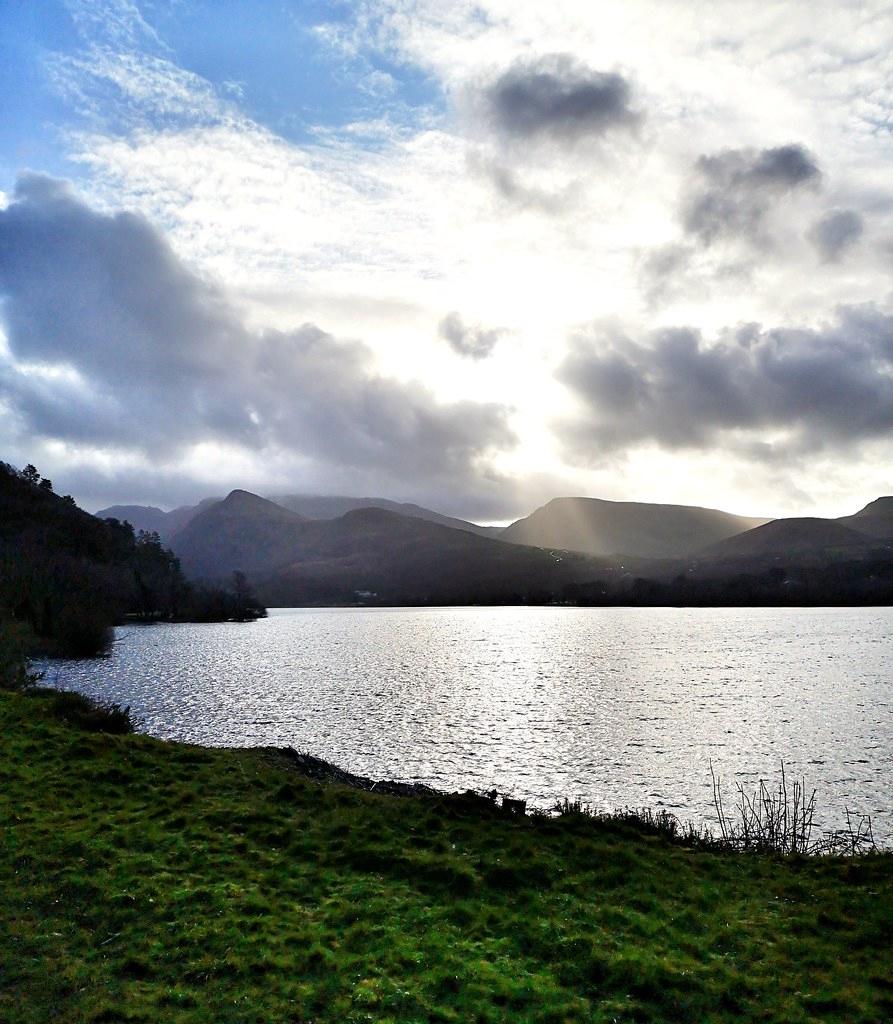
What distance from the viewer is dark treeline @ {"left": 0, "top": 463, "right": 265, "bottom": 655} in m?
95.0

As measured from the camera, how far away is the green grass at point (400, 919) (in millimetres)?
10820

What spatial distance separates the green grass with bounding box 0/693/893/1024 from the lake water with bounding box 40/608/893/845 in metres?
13.9

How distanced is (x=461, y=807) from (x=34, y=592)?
306 feet

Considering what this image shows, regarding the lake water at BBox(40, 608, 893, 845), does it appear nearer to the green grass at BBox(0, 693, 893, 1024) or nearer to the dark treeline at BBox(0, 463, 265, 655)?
the dark treeline at BBox(0, 463, 265, 655)

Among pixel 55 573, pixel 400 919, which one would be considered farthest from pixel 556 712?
pixel 55 573

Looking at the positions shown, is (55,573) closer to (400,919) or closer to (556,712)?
(556,712)

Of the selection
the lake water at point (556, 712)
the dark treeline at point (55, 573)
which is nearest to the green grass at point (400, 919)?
the lake water at point (556, 712)

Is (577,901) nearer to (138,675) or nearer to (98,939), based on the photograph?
(98,939)

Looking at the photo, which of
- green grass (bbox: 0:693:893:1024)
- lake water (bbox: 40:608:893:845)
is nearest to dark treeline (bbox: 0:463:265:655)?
lake water (bbox: 40:608:893:845)

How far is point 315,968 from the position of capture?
38.4ft

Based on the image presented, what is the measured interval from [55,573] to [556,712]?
8792 centimetres

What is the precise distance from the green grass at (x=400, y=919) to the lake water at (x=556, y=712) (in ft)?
45.7

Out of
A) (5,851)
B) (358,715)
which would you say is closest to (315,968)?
(5,851)

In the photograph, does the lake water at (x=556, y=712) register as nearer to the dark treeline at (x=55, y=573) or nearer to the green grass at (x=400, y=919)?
the dark treeline at (x=55, y=573)
